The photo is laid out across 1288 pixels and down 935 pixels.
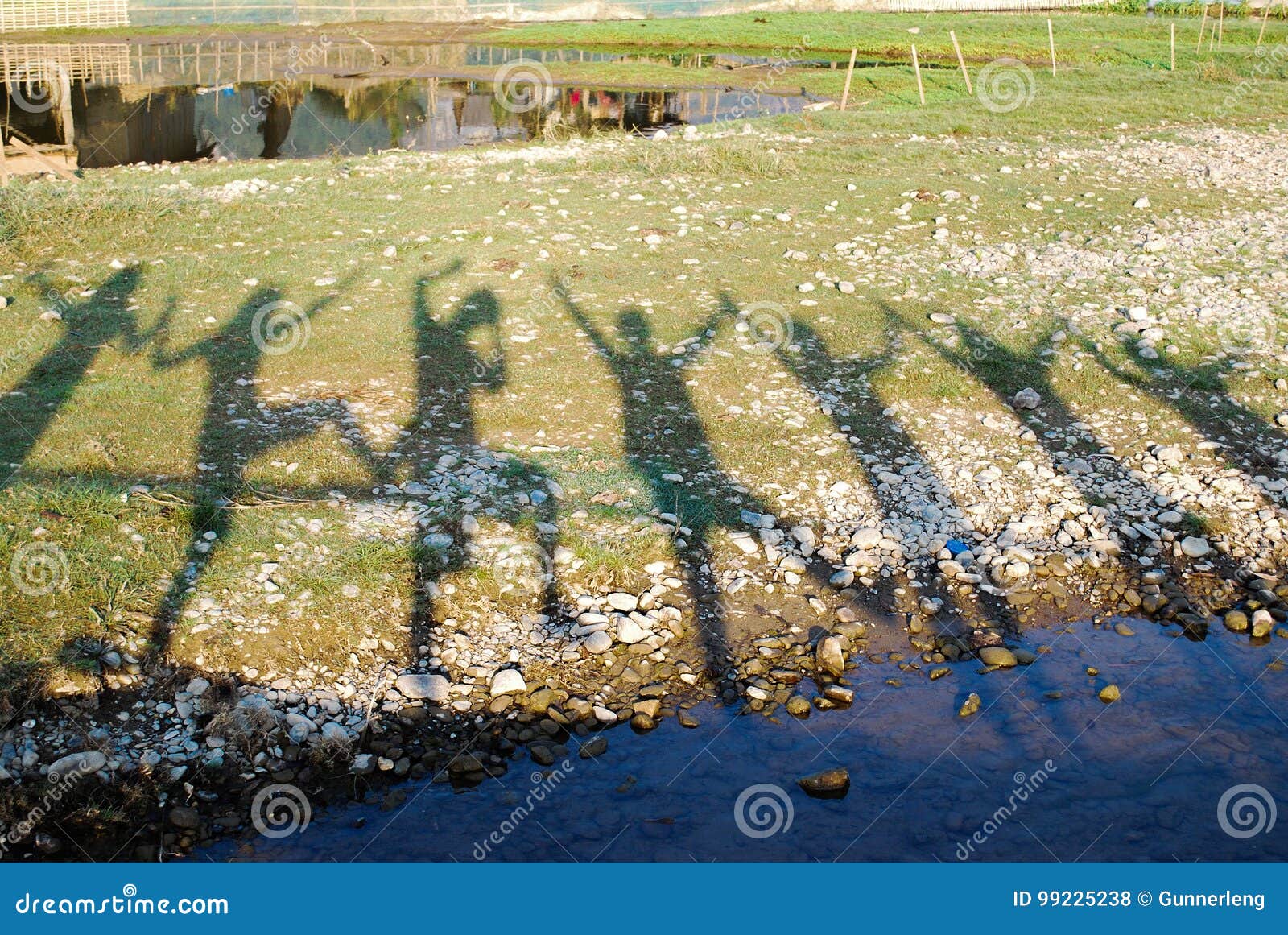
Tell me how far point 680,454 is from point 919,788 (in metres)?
2.82

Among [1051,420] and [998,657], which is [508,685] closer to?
[998,657]

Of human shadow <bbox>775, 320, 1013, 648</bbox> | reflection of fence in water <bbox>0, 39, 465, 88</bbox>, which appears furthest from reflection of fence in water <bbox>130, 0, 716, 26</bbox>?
human shadow <bbox>775, 320, 1013, 648</bbox>

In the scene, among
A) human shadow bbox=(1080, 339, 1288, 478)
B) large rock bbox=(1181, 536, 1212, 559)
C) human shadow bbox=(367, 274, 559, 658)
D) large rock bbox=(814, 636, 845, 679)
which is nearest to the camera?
large rock bbox=(814, 636, 845, 679)

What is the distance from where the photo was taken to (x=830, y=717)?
4.82 metres

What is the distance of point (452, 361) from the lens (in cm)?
788

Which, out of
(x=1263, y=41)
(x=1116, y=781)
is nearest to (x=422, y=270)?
(x=1116, y=781)

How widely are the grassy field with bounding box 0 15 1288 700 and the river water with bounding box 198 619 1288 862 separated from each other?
109 cm

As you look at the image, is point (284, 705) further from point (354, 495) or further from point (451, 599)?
point (354, 495)

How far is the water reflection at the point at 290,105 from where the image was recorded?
20203 millimetres

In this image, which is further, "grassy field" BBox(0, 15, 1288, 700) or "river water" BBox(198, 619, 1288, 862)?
"grassy field" BBox(0, 15, 1288, 700)

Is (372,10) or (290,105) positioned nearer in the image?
(290,105)

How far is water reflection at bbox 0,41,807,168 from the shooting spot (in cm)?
2020

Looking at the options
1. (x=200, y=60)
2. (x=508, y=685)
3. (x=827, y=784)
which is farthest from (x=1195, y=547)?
(x=200, y=60)

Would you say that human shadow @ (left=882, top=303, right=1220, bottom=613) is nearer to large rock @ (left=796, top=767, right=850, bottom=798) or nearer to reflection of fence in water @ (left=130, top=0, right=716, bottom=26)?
large rock @ (left=796, top=767, right=850, bottom=798)
